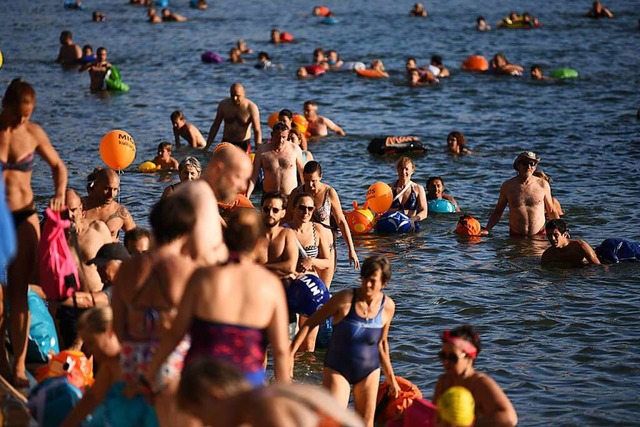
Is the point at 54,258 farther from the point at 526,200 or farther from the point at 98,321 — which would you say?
the point at 526,200

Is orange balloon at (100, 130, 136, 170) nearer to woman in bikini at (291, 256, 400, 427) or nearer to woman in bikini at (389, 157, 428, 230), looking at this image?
woman in bikini at (389, 157, 428, 230)

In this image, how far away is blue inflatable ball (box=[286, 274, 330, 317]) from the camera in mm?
9180

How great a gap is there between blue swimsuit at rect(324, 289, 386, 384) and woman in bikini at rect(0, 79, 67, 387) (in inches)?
84.1

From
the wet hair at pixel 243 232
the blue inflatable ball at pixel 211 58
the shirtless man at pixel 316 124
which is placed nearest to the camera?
the wet hair at pixel 243 232

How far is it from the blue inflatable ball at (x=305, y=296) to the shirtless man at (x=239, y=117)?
8314mm

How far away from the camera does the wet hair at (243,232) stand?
18.4 ft

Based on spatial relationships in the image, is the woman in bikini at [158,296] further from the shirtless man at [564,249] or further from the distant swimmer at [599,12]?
the distant swimmer at [599,12]

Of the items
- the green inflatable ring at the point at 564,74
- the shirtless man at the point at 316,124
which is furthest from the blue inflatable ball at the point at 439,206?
the green inflatable ring at the point at 564,74

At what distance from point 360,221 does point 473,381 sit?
322 inches

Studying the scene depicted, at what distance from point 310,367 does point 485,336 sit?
213cm

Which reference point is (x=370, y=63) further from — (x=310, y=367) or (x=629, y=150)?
(x=310, y=367)

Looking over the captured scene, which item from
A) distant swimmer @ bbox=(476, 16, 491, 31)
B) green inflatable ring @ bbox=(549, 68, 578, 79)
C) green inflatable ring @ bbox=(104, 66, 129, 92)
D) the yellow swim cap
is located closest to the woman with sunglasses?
the yellow swim cap

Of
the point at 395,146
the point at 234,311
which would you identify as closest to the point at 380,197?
the point at 395,146

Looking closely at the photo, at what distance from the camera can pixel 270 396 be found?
4574 mm
